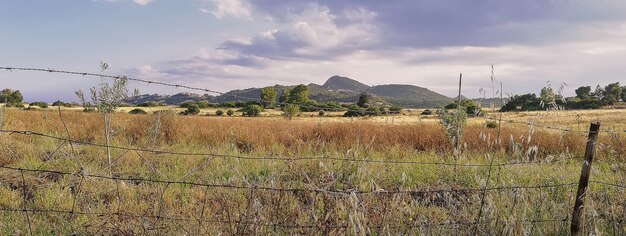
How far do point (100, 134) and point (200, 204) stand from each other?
9941 mm

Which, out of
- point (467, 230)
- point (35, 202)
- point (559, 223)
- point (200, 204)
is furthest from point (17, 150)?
point (559, 223)

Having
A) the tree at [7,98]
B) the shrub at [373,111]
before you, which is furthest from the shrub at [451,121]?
the tree at [7,98]

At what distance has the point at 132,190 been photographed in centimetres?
589

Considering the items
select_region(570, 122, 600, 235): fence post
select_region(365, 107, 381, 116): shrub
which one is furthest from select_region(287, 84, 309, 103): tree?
select_region(570, 122, 600, 235): fence post

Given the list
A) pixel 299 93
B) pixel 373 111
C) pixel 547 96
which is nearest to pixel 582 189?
pixel 547 96

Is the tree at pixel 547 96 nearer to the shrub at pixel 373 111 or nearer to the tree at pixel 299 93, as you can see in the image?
the shrub at pixel 373 111

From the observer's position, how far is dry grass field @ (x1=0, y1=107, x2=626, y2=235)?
3754mm

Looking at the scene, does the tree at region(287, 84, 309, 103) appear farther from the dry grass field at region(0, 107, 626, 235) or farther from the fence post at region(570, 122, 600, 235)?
the fence post at region(570, 122, 600, 235)

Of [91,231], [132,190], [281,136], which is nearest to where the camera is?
[91,231]

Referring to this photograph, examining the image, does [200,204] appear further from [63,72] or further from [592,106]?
[592,106]

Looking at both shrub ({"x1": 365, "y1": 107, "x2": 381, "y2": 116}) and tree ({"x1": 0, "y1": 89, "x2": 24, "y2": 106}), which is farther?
tree ({"x1": 0, "y1": 89, "x2": 24, "y2": 106})

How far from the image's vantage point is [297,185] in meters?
6.55

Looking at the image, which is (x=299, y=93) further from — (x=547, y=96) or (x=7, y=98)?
(x=547, y=96)

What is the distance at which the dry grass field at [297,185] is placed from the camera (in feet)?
12.3
